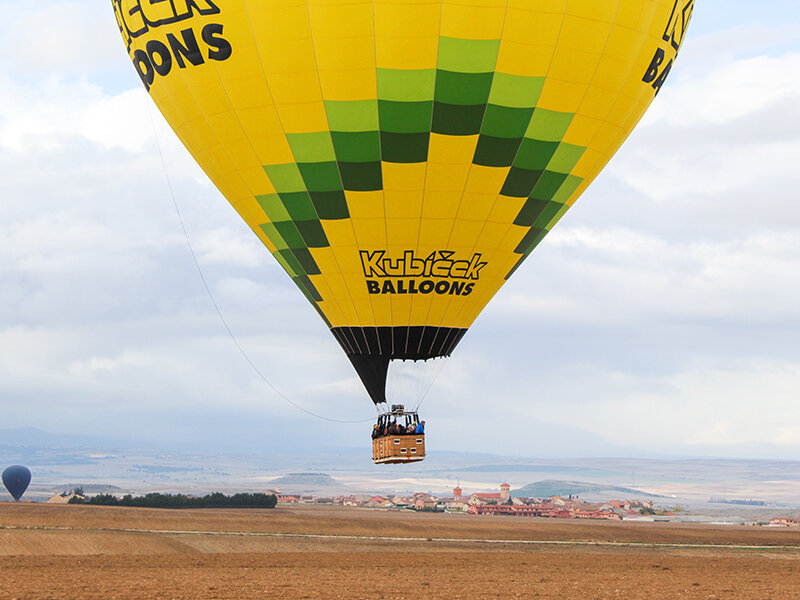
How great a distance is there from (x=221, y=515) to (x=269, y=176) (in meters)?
40.2

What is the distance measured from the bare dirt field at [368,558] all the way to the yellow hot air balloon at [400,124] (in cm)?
700

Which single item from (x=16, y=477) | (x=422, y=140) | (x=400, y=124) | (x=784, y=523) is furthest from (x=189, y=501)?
(x=400, y=124)

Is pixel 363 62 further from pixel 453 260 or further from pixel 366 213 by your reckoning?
pixel 453 260

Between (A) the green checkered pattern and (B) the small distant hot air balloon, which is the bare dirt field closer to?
(A) the green checkered pattern

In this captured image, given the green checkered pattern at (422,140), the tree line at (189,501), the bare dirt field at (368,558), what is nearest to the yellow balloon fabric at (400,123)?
the green checkered pattern at (422,140)

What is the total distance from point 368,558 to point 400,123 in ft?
60.5

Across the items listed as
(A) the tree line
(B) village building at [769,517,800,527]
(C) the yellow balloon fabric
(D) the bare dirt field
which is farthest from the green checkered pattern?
(B) village building at [769,517,800,527]

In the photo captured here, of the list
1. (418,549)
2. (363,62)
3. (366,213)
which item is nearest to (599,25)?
(363,62)

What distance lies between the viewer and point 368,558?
33.2 meters

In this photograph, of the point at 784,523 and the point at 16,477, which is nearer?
the point at 784,523

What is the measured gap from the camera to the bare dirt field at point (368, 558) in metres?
24.2

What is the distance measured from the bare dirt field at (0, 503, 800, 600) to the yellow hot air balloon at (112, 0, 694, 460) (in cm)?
700

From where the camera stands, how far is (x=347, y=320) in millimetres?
22156

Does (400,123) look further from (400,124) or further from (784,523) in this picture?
(784,523)
